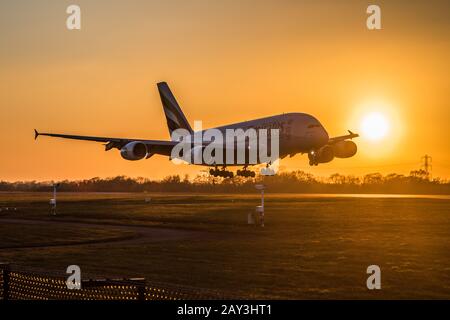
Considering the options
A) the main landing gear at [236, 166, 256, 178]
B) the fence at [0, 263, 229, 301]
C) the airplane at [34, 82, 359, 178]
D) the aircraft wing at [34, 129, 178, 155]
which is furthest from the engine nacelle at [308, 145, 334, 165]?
the fence at [0, 263, 229, 301]

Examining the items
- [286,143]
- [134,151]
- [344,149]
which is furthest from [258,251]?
[344,149]

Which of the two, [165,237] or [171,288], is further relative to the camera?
[165,237]

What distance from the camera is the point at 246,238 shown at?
52.1 m

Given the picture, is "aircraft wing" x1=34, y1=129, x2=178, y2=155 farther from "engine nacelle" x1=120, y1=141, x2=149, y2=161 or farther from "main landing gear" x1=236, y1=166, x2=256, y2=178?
"main landing gear" x1=236, y1=166, x2=256, y2=178

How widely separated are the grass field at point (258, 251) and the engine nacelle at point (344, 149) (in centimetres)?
648

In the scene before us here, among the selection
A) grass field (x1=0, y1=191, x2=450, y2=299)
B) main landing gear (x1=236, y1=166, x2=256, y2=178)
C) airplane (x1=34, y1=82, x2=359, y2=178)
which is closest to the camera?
grass field (x1=0, y1=191, x2=450, y2=299)

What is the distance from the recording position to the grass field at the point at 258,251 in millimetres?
30609

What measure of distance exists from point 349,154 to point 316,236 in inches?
629

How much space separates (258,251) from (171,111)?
4810cm

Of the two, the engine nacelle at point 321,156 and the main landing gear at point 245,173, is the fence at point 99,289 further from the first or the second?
the main landing gear at point 245,173

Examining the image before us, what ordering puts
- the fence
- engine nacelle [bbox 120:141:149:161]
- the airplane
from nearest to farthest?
the fence → the airplane → engine nacelle [bbox 120:141:149:161]

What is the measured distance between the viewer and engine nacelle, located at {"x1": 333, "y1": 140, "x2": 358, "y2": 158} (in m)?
67.1
